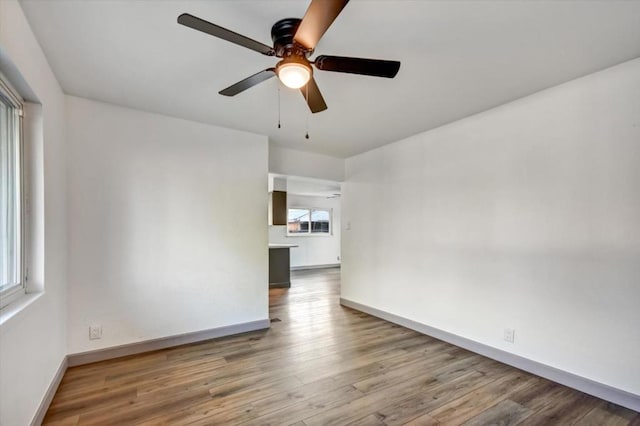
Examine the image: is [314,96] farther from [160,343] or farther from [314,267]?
[314,267]

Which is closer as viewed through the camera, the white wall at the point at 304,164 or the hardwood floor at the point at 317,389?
the hardwood floor at the point at 317,389

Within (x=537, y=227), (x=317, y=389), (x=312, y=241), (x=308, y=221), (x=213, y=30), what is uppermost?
(x=213, y=30)

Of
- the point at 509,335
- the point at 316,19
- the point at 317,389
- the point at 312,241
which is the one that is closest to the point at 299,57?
the point at 316,19

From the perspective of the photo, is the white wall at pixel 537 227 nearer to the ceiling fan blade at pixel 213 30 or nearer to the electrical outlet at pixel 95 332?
the ceiling fan blade at pixel 213 30

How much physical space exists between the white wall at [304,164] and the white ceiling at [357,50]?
4.16 ft

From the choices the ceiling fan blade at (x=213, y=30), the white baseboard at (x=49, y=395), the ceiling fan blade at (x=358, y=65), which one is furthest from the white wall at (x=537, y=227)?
the white baseboard at (x=49, y=395)

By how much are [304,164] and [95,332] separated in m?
3.27

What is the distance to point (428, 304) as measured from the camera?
11.9ft

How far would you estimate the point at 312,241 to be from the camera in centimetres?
916

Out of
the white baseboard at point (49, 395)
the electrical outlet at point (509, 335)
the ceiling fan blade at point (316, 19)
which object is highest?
→ the ceiling fan blade at point (316, 19)

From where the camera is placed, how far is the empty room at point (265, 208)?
5.83 ft

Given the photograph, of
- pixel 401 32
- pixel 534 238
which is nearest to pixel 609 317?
pixel 534 238

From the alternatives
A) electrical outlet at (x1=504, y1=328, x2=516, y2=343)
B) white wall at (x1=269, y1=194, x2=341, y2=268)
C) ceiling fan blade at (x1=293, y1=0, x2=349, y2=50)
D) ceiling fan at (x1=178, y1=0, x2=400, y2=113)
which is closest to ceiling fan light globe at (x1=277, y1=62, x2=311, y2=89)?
ceiling fan at (x1=178, y1=0, x2=400, y2=113)

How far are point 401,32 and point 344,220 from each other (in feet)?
11.5
